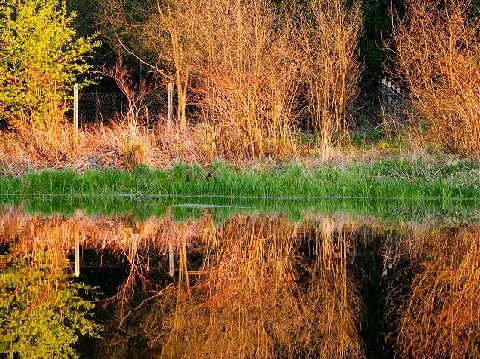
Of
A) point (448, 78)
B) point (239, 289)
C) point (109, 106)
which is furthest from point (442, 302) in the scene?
point (109, 106)

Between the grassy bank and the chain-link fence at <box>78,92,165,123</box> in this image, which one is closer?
the grassy bank

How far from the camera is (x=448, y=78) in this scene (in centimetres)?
1856

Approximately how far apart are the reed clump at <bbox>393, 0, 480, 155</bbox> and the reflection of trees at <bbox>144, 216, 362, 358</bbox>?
8659 mm

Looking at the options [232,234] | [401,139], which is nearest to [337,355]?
[232,234]

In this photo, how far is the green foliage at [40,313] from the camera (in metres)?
5.80

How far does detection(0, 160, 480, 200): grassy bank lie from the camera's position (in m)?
16.1

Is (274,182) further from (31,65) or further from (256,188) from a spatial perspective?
(31,65)

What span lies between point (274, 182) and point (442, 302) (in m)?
9.11

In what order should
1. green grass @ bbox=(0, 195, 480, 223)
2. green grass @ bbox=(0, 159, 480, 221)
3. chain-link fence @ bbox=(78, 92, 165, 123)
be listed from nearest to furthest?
green grass @ bbox=(0, 195, 480, 223) < green grass @ bbox=(0, 159, 480, 221) < chain-link fence @ bbox=(78, 92, 165, 123)

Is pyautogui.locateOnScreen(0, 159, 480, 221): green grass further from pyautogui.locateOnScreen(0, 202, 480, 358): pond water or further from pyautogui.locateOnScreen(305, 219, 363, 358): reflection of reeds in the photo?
pyautogui.locateOnScreen(305, 219, 363, 358): reflection of reeds

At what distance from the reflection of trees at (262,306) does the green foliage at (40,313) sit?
57cm

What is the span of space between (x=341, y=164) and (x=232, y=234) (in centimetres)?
647

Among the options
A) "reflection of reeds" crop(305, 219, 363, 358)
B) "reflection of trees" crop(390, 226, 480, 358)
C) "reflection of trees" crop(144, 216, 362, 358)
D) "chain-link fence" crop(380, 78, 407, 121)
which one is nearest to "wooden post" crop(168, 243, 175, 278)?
"reflection of trees" crop(144, 216, 362, 358)

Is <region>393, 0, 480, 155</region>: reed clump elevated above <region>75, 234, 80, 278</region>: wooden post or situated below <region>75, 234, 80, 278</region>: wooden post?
above
